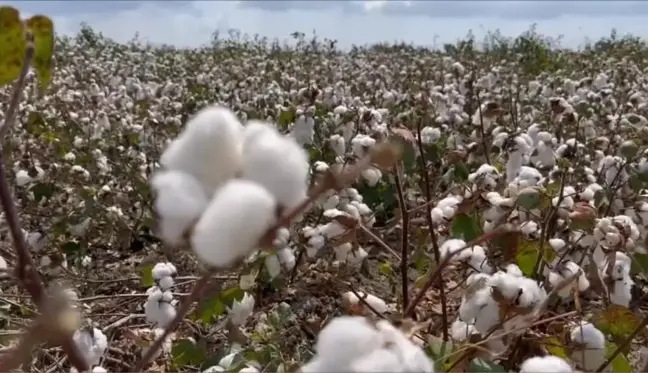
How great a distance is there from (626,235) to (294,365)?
83 cm

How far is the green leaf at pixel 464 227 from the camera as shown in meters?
1.85

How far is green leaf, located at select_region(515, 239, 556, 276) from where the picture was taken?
178 cm

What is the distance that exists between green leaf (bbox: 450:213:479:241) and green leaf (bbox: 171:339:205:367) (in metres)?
0.56

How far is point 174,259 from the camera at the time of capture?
2984 millimetres

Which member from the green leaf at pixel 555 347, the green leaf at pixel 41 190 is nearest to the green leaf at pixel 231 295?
the green leaf at pixel 555 347

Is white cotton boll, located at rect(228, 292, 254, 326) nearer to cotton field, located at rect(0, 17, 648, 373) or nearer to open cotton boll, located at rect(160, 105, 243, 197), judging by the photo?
cotton field, located at rect(0, 17, 648, 373)

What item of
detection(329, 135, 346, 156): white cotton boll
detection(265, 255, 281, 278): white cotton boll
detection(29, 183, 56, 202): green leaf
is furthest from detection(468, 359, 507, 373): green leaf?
detection(29, 183, 56, 202): green leaf

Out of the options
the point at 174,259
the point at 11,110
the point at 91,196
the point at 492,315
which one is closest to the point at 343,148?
the point at 174,259

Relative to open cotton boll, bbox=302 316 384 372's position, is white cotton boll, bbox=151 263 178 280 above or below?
below

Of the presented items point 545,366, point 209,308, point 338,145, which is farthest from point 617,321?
point 338,145

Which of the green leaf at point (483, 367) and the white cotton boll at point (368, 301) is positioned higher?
the green leaf at point (483, 367)

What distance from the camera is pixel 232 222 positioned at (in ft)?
2.06

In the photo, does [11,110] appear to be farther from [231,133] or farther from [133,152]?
[133,152]

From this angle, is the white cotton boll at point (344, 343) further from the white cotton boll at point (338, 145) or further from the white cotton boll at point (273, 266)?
the white cotton boll at point (338, 145)
